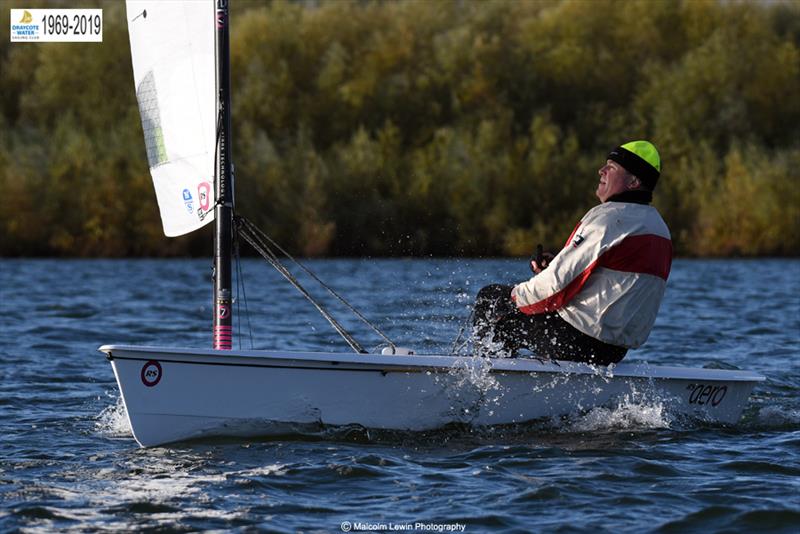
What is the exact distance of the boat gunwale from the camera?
6.50 meters

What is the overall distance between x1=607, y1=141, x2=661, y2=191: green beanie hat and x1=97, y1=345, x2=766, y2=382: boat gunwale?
3.49ft

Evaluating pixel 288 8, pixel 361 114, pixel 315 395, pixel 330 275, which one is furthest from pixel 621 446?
pixel 288 8

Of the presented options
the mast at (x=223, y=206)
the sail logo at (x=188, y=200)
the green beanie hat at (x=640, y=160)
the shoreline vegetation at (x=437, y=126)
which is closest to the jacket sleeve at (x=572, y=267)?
the green beanie hat at (x=640, y=160)

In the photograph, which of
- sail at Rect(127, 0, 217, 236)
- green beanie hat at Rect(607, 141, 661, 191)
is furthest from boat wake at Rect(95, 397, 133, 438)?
green beanie hat at Rect(607, 141, 661, 191)

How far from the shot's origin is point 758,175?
3038 cm

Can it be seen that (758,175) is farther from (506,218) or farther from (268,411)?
(268,411)

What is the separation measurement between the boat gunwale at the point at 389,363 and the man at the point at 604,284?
0.40 ft

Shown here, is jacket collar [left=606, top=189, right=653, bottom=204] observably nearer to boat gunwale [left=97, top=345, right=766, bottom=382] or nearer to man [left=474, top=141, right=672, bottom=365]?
man [left=474, top=141, right=672, bottom=365]

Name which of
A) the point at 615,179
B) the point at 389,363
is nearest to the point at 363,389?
the point at 389,363

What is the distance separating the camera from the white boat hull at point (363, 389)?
6.56 m

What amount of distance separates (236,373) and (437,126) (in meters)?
28.4

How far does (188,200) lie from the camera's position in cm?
757

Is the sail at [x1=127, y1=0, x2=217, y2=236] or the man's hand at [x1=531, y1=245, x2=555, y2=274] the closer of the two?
the man's hand at [x1=531, y1=245, x2=555, y2=274]

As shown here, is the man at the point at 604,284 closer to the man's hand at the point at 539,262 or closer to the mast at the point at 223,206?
the man's hand at the point at 539,262
